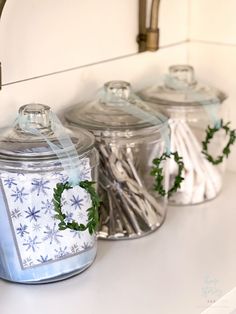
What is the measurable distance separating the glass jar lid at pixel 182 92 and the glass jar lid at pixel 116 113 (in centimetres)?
9

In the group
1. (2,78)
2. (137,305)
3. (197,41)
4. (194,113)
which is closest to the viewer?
(137,305)

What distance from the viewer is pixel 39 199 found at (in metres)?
0.88

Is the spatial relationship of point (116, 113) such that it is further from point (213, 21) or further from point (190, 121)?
point (213, 21)

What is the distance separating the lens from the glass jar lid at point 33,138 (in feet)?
2.90

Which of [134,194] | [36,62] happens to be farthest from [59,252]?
[36,62]

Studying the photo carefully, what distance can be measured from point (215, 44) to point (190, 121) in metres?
0.17

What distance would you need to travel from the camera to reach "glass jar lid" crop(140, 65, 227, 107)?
1153 mm

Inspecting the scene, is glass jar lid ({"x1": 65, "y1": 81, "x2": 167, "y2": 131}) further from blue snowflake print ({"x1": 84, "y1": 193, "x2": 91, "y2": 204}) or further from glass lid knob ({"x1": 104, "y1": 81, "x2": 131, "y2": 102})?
blue snowflake print ({"x1": 84, "y1": 193, "x2": 91, "y2": 204})

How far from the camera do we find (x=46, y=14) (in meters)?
1.03

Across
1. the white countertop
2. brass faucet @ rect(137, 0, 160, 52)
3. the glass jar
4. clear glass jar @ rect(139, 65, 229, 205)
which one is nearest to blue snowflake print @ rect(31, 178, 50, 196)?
the glass jar

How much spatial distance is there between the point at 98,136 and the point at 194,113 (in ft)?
0.73

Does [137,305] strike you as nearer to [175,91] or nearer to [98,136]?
[98,136]

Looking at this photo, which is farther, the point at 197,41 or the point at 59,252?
the point at 197,41

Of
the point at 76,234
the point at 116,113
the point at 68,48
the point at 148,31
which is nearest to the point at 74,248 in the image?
the point at 76,234
